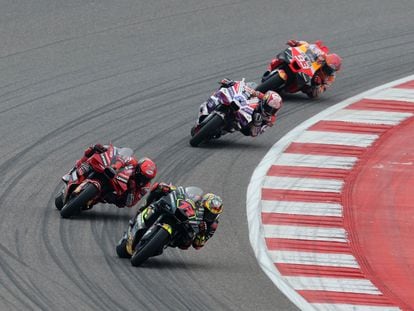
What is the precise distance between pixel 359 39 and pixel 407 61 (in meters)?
1.35

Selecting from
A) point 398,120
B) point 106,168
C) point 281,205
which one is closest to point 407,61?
point 398,120

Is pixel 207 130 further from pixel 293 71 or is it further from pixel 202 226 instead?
pixel 202 226

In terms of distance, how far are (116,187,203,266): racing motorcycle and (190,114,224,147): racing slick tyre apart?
4.74 m

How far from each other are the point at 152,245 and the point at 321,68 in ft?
30.4

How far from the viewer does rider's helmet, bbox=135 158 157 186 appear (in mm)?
18312

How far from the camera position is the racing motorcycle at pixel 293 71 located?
2441cm

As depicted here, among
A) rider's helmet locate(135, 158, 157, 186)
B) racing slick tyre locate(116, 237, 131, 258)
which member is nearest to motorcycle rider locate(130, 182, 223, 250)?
racing slick tyre locate(116, 237, 131, 258)

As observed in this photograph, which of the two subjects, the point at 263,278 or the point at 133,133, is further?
the point at 133,133

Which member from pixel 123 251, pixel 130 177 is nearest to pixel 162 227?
pixel 123 251

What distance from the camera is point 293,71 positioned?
24469mm

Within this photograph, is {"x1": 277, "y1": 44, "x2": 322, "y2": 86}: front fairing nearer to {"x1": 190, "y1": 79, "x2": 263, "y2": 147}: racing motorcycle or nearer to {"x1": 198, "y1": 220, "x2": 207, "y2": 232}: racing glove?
{"x1": 190, "y1": 79, "x2": 263, "y2": 147}: racing motorcycle

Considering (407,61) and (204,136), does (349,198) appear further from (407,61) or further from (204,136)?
(407,61)

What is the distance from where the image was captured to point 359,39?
2841 cm

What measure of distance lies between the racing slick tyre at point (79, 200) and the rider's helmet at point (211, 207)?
196 cm
